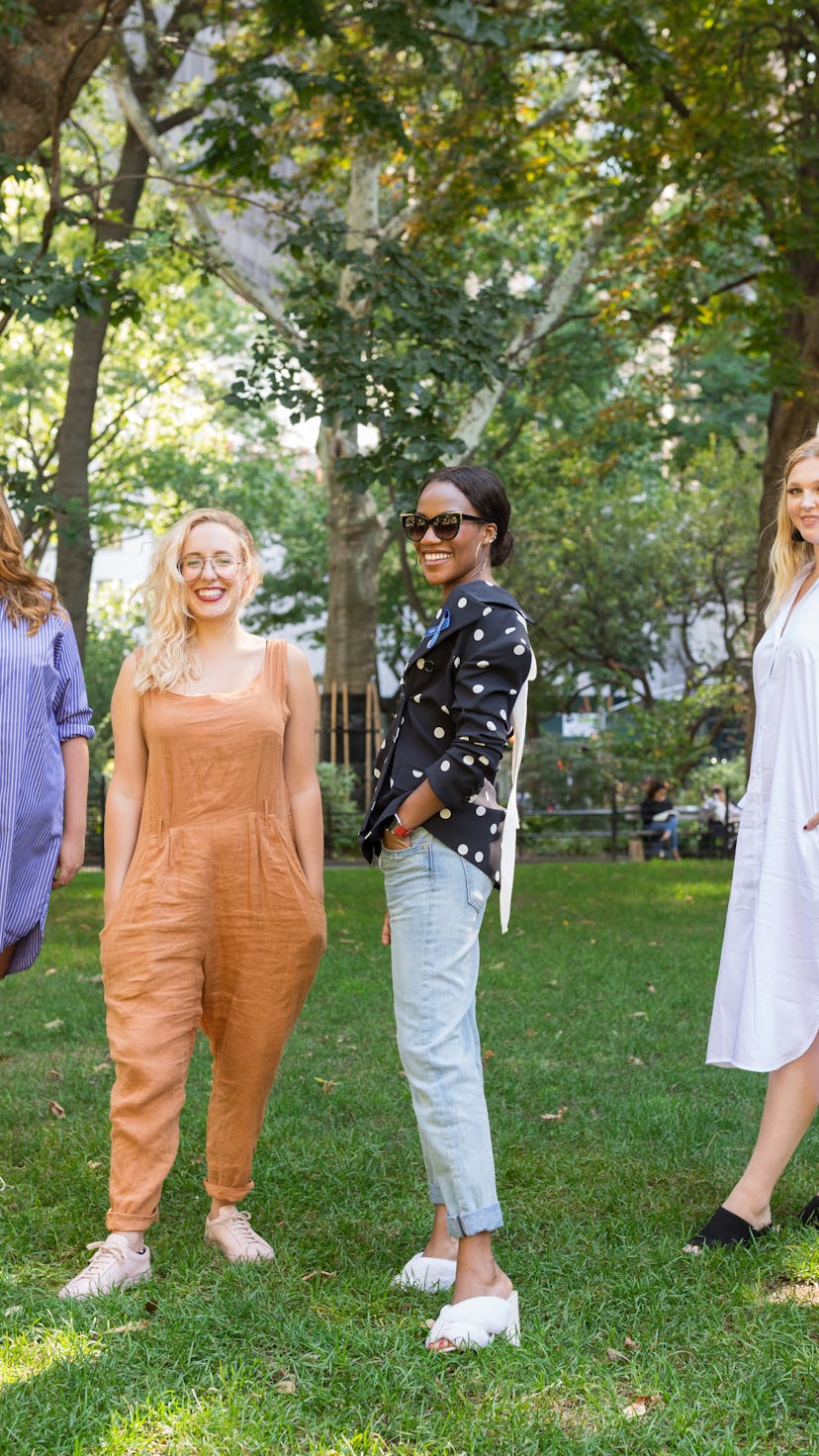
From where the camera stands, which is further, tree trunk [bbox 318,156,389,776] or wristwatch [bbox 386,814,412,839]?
tree trunk [bbox 318,156,389,776]

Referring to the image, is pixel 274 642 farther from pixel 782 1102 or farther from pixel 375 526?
pixel 375 526

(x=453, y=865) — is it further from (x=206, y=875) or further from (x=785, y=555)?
(x=785, y=555)

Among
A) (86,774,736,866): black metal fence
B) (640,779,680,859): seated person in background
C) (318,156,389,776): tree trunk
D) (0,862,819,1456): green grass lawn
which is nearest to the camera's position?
(0,862,819,1456): green grass lawn

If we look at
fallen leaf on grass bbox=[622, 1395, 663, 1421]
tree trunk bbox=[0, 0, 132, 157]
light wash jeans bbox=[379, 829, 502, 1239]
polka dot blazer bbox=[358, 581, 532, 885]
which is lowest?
fallen leaf on grass bbox=[622, 1395, 663, 1421]

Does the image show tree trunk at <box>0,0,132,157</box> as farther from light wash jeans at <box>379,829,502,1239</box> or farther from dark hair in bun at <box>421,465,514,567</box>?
light wash jeans at <box>379,829,502,1239</box>

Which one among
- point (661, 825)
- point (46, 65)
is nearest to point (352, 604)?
point (661, 825)

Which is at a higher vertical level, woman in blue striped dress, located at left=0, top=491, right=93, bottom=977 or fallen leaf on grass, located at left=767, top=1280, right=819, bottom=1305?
woman in blue striped dress, located at left=0, top=491, right=93, bottom=977

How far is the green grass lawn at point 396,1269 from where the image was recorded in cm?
319

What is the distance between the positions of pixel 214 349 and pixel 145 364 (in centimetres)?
157

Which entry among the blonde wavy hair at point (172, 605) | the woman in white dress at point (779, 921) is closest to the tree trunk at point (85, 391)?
the blonde wavy hair at point (172, 605)

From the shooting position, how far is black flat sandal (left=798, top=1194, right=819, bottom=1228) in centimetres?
451

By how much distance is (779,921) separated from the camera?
14.4 feet

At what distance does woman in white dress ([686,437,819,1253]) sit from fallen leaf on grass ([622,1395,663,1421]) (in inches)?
38.2

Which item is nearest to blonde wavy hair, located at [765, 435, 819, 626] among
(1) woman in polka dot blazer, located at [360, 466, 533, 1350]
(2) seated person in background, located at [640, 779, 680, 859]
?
(1) woman in polka dot blazer, located at [360, 466, 533, 1350]
